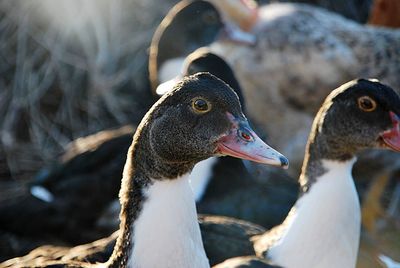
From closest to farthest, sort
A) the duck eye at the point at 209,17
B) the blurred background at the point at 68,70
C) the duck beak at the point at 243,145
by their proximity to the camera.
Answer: the duck beak at the point at 243,145 < the duck eye at the point at 209,17 < the blurred background at the point at 68,70

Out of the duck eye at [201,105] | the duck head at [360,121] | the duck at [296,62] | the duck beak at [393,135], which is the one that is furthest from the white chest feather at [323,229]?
the duck at [296,62]

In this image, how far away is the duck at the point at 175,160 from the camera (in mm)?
3553

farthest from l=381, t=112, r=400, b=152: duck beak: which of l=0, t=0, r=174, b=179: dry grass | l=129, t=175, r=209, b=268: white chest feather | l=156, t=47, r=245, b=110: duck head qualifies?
l=0, t=0, r=174, b=179: dry grass

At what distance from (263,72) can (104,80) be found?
158 cm

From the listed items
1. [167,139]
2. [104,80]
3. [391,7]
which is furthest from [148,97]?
[167,139]

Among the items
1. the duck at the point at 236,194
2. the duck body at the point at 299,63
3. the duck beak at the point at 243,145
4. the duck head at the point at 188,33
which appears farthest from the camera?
the duck head at the point at 188,33

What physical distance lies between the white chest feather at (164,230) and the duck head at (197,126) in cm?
12

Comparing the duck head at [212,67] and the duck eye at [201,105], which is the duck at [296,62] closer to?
the duck head at [212,67]

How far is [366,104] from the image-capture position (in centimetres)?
443

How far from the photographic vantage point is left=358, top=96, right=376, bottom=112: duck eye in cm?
441

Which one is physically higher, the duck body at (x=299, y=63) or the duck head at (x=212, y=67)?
the duck head at (x=212, y=67)

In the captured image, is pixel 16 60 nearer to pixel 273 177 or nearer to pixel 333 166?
pixel 273 177

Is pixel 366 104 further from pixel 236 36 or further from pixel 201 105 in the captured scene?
pixel 236 36

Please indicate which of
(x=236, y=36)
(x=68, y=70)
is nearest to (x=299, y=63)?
(x=236, y=36)
